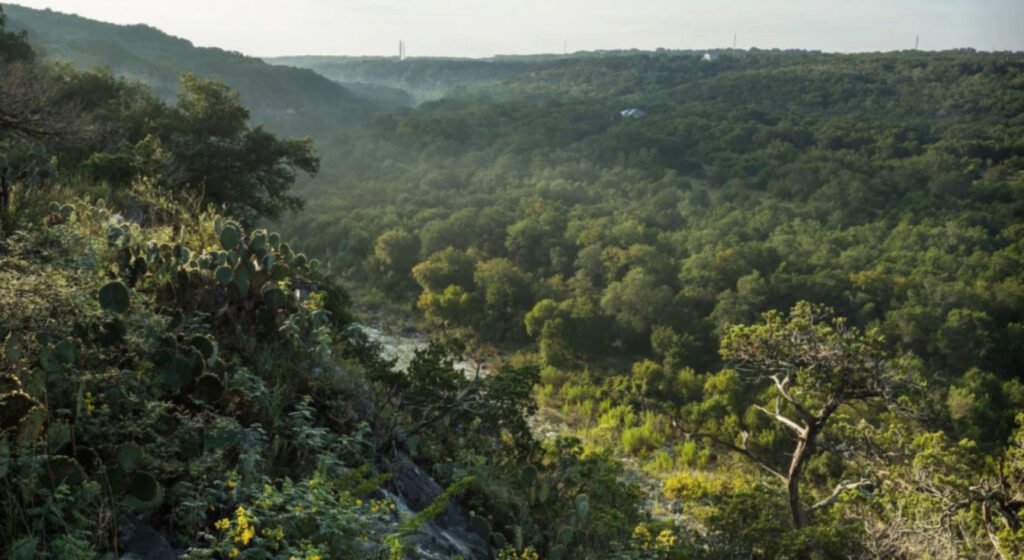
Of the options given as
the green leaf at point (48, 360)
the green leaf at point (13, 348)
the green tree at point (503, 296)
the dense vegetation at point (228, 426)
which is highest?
the green leaf at point (13, 348)

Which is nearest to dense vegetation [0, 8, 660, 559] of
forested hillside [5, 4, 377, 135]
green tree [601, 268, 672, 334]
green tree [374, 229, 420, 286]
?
green tree [601, 268, 672, 334]

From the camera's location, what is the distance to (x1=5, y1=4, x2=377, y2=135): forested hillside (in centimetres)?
4731

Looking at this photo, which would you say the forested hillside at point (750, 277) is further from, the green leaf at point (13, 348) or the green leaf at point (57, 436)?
the green leaf at point (13, 348)

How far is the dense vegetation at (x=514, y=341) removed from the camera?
10.2 feet

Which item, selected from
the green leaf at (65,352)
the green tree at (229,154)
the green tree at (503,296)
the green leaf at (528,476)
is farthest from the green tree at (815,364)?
the green tree at (503,296)

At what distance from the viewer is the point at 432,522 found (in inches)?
168

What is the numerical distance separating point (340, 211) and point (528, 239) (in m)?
12.2

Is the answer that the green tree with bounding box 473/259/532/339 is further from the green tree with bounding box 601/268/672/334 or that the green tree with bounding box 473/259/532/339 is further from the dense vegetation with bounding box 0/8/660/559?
the dense vegetation with bounding box 0/8/660/559

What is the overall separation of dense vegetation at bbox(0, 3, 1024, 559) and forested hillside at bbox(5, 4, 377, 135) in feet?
58.7

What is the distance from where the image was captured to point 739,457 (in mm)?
14859

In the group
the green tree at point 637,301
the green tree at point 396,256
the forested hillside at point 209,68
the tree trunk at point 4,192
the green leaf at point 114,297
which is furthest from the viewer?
the forested hillside at point 209,68

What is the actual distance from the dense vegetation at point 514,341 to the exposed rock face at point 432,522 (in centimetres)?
Result: 3

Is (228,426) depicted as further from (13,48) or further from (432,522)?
(13,48)

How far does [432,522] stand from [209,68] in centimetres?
6395
